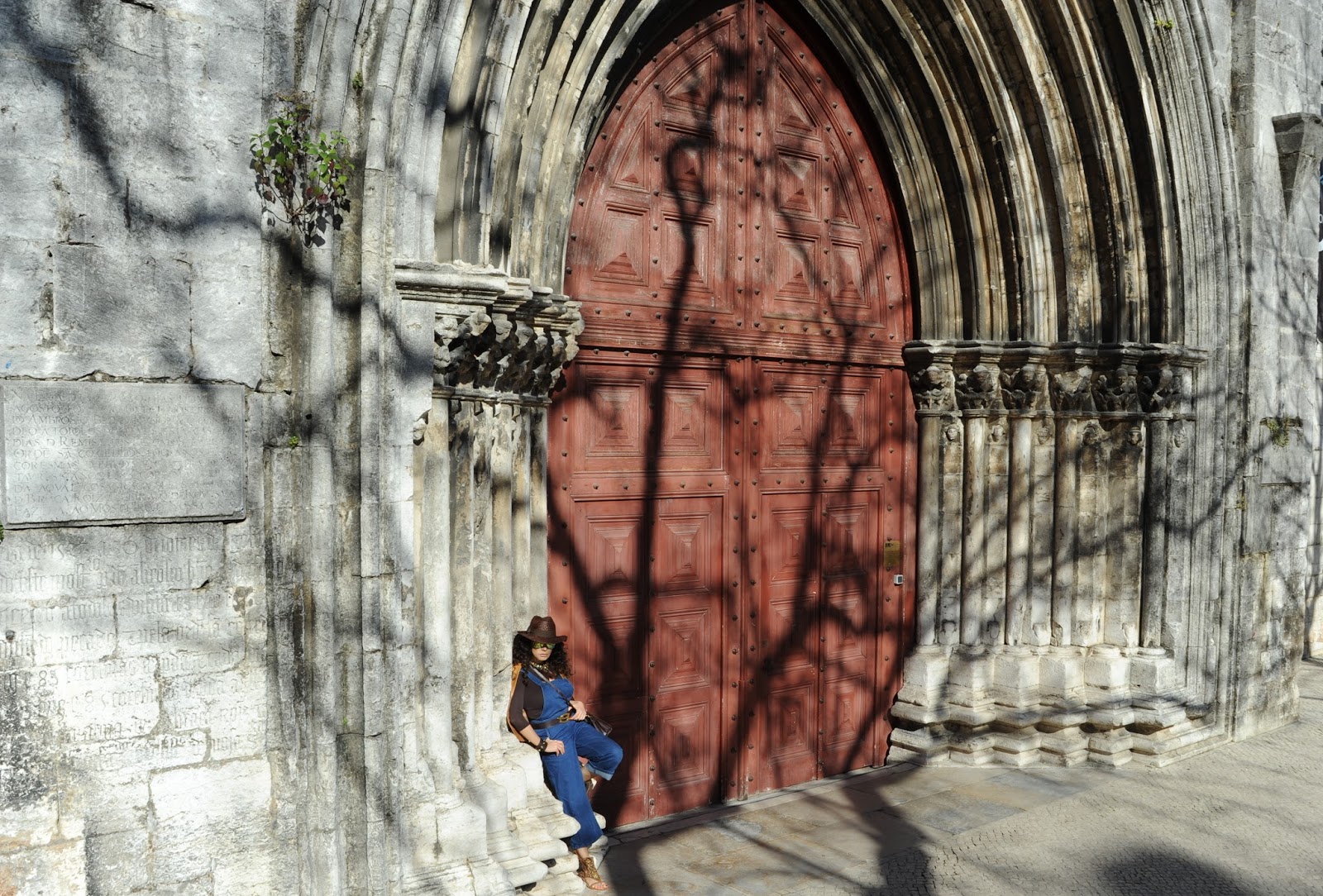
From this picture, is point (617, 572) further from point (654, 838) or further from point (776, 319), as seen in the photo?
point (776, 319)

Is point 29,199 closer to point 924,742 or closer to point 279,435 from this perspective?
point 279,435

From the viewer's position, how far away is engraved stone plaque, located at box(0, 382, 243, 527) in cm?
301

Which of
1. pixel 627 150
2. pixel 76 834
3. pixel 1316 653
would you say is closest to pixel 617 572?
pixel 627 150

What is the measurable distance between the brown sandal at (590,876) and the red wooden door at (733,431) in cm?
75

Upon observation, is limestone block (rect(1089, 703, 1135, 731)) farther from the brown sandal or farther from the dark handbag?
the brown sandal

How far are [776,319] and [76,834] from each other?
3.70 metres

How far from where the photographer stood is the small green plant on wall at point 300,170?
331 centimetres

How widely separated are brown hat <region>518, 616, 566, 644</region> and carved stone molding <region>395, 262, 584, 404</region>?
82 centimetres

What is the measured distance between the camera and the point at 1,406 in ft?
9.76

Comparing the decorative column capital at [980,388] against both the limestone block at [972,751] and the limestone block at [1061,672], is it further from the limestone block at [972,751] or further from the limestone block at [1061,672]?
the limestone block at [972,751]

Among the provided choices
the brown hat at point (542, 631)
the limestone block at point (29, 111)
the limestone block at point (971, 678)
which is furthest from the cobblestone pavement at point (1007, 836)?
the limestone block at point (29, 111)

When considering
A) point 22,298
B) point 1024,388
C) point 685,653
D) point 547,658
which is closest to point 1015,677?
point 1024,388

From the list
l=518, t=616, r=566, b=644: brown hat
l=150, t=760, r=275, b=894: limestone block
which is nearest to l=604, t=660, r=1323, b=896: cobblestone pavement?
l=518, t=616, r=566, b=644: brown hat

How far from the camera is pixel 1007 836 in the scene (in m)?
4.91
